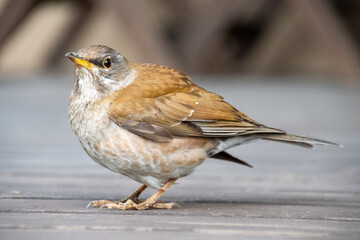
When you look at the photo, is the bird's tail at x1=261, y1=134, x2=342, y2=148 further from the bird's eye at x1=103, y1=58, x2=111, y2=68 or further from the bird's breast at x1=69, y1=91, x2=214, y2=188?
the bird's eye at x1=103, y1=58, x2=111, y2=68

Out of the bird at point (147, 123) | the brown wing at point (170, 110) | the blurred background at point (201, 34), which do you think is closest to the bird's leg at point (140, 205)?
the bird at point (147, 123)

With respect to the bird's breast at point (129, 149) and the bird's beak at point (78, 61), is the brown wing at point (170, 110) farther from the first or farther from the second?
the bird's beak at point (78, 61)

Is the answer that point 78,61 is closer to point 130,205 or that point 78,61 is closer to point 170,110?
point 170,110

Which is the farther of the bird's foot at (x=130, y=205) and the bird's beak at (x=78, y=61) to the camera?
the bird's beak at (x=78, y=61)

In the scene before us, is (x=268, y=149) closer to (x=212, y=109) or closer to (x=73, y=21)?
(x=212, y=109)

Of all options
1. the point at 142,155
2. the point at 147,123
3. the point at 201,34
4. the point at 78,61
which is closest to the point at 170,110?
the point at 147,123

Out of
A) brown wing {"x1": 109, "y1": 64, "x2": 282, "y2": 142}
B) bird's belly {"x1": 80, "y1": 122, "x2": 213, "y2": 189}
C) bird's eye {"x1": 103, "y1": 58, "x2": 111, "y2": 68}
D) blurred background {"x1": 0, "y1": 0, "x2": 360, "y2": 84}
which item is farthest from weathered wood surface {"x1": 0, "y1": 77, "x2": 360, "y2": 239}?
blurred background {"x1": 0, "y1": 0, "x2": 360, "y2": 84}
